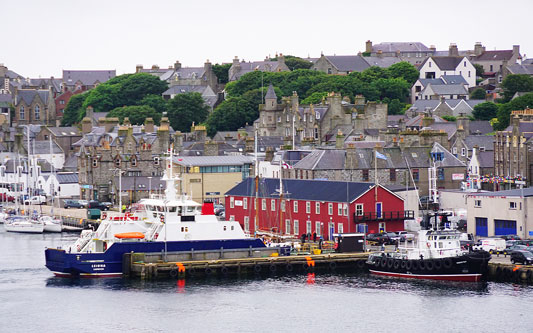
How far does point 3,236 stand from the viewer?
102562mm

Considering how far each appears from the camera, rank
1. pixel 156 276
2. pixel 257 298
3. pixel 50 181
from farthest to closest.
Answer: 1. pixel 50 181
2. pixel 156 276
3. pixel 257 298

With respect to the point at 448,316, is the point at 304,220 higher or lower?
higher

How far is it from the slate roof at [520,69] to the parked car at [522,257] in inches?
4757

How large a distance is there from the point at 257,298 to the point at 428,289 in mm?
10146

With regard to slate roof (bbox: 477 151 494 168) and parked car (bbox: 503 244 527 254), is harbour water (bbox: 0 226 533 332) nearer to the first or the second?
parked car (bbox: 503 244 527 254)

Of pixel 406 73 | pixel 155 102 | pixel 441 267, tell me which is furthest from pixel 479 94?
pixel 441 267

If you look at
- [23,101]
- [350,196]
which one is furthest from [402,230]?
[23,101]

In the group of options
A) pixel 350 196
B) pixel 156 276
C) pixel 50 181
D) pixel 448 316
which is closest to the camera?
pixel 448 316

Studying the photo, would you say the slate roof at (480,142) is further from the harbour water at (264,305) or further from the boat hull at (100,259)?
the boat hull at (100,259)

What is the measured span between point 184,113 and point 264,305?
106 metres

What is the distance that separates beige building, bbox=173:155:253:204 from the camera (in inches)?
4301

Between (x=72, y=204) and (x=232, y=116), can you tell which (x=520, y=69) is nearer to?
(x=232, y=116)

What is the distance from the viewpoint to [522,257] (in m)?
70.1

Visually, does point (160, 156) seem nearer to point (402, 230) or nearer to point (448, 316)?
point (402, 230)
